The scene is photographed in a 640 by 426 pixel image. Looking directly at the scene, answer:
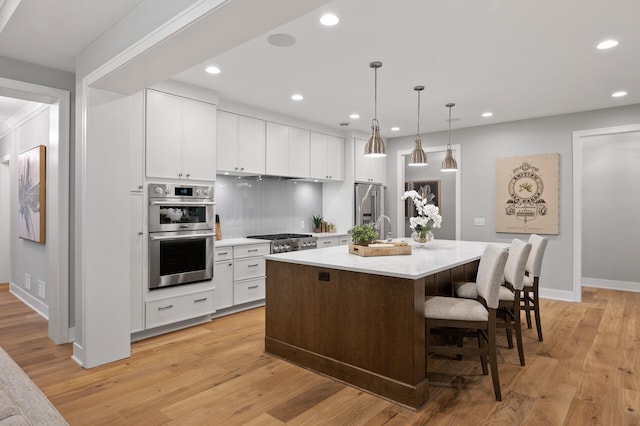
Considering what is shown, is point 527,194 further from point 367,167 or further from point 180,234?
point 180,234

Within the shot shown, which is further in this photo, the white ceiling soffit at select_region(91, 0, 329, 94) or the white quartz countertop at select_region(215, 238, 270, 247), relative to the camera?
the white quartz countertop at select_region(215, 238, 270, 247)

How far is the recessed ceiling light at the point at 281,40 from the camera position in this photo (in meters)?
2.89

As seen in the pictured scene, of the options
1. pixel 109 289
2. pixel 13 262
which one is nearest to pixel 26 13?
pixel 109 289

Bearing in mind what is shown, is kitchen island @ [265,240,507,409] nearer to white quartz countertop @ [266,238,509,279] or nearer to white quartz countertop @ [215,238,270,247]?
white quartz countertop @ [266,238,509,279]

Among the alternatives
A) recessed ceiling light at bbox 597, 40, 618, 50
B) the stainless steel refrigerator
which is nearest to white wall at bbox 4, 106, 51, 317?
the stainless steel refrigerator

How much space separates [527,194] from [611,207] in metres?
1.68

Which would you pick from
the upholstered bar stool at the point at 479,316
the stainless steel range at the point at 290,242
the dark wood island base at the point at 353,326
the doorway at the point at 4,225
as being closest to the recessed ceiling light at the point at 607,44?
the upholstered bar stool at the point at 479,316

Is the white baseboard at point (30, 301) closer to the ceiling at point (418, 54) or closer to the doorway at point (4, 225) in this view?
the doorway at point (4, 225)

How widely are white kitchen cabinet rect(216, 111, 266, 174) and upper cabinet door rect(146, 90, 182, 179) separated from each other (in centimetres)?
61

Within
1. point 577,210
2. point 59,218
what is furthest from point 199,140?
point 577,210

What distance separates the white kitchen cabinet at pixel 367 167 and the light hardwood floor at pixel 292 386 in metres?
3.44

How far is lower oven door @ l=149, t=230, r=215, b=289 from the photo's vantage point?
12.2 feet

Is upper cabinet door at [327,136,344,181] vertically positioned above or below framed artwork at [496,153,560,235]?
above

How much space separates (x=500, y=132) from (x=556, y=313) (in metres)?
2.74
